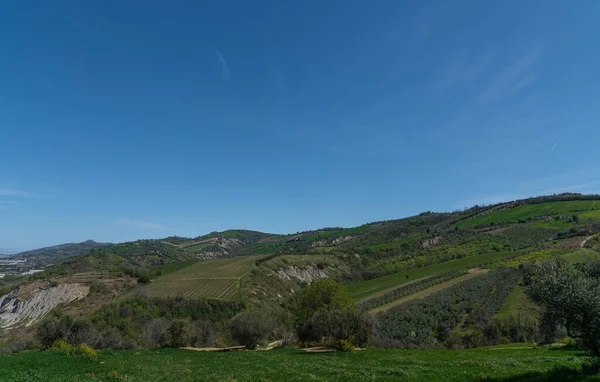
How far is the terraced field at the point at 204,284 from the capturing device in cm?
12781

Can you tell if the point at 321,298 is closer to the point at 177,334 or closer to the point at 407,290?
the point at 177,334

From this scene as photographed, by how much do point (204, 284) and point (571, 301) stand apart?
149291 mm

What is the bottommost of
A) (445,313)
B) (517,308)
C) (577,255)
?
(445,313)

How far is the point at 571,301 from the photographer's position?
15484 millimetres

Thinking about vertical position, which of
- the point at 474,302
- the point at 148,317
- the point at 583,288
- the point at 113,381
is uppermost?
the point at 583,288

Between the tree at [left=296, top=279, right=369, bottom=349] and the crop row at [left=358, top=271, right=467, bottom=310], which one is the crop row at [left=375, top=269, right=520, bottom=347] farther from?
the crop row at [left=358, top=271, right=467, bottom=310]

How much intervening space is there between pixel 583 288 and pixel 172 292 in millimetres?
141785

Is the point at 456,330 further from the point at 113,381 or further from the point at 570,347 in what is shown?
the point at 113,381

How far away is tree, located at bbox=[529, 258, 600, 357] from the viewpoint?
15062 millimetres

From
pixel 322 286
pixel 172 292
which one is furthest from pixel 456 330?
pixel 172 292

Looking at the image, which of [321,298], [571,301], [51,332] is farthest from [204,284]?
[571,301]

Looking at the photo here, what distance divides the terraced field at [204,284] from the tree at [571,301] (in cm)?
11611

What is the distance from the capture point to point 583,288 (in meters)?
15.3

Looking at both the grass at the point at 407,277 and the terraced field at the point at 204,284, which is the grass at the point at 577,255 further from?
the terraced field at the point at 204,284
